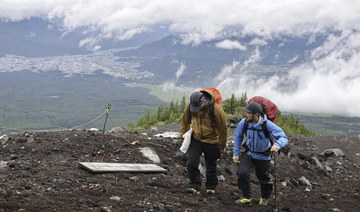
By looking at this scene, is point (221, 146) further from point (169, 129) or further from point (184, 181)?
point (169, 129)

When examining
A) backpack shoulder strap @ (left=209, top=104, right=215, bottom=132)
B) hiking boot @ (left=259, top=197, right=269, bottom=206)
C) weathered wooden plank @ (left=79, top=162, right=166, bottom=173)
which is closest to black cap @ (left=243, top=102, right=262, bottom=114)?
backpack shoulder strap @ (left=209, top=104, right=215, bottom=132)

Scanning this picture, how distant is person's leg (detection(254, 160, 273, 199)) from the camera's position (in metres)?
8.46

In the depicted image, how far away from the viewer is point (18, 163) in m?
10.4

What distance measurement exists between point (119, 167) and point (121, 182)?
115 centimetres

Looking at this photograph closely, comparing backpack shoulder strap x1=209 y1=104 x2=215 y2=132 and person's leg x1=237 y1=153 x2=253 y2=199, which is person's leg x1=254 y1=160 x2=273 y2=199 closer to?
person's leg x1=237 y1=153 x2=253 y2=199

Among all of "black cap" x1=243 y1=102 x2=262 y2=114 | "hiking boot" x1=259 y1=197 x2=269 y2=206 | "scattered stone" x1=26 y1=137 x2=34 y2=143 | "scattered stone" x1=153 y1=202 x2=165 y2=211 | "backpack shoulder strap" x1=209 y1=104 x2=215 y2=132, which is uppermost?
"black cap" x1=243 y1=102 x2=262 y2=114

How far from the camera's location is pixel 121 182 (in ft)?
31.0

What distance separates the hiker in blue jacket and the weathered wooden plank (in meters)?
3.19

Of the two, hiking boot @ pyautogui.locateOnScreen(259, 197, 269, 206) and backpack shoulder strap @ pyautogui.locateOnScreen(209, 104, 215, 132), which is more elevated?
backpack shoulder strap @ pyautogui.locateOnScreen(209, 104, 215, 132)

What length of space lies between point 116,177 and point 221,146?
9.91 ft

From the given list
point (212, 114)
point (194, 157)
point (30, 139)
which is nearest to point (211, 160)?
point (194, 157)

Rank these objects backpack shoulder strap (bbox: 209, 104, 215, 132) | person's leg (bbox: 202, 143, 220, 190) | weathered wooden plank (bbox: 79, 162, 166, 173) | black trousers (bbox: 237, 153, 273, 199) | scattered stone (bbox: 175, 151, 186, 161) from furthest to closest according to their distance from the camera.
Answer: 1. scattered stone (bbox: 175, 151, 186, 161)
2. weathered wooden plank (bbox: 79, 162, 166, 173)
3. person's leg (bbox: 202, 143, 220, 190)
4. backpack shoulder strap (bbox: 209, 104, 215, 132)
5. black trousers (bbox: 237, 153, 273, 199)

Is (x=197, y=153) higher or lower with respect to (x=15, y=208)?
higher

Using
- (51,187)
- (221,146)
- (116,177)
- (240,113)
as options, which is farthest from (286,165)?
(240,113)
